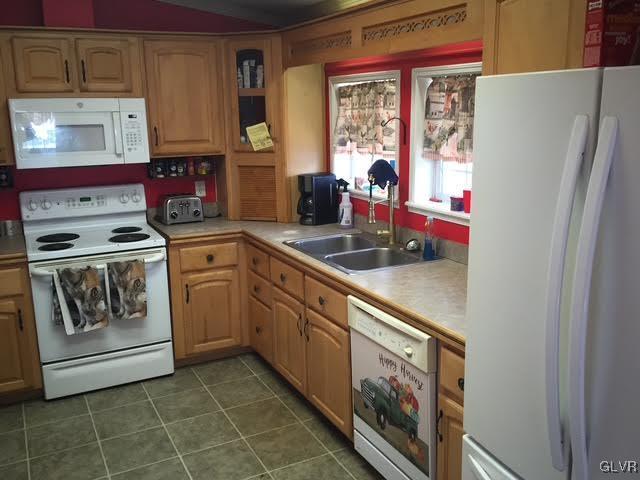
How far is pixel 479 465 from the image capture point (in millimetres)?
1798

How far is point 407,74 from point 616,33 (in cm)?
190

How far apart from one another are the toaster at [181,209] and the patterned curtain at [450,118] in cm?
164

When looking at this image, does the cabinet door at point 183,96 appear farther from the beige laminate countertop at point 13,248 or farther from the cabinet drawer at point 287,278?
the cabinet drawer at point 287,278

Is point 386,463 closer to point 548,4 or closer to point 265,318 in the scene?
point 265,318

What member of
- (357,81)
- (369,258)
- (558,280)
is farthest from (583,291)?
(357,81)

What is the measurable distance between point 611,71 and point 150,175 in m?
3.34

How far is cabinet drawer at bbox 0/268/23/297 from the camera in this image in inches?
129

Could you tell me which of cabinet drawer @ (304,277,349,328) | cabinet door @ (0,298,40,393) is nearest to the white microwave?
cabinet door @ (0,298,40,393)

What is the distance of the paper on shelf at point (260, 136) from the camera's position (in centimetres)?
395

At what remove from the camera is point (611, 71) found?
1239mm

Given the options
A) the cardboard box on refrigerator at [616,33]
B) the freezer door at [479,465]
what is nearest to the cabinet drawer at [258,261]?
the freezer door at [479,465]

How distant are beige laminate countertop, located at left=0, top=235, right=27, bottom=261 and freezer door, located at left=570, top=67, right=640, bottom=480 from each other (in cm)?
295

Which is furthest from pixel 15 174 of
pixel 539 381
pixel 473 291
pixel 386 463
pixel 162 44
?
pixel 539 381

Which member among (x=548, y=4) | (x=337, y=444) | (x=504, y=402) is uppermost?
(x=548, y=4)
